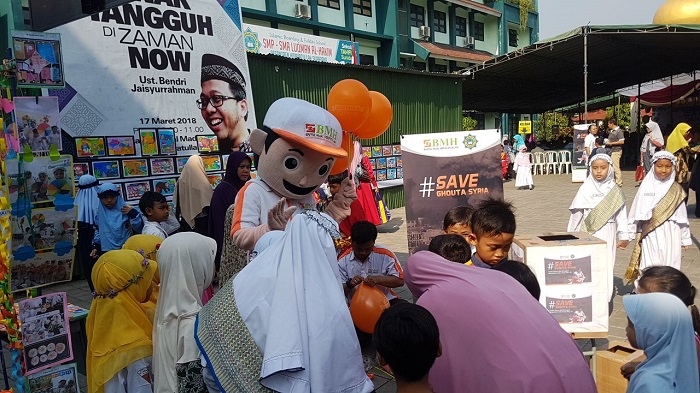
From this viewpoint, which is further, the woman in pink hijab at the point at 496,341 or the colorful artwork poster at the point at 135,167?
the colorful artwork poster at the point at 135,167

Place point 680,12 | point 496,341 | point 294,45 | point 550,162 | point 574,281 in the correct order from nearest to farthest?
point 496,341, point 574,281, point 294,45, point 550,162, point 680,12

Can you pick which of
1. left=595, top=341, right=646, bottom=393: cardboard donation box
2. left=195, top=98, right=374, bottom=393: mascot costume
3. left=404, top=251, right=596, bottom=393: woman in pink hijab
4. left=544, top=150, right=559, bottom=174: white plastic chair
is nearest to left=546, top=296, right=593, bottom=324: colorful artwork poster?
left=595, top=341, right=646, bottom=393: cardboard donation box

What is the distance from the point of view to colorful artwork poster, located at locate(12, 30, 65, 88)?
2.86m

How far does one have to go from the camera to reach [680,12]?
22.7 metres

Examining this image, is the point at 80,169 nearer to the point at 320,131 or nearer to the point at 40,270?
the point at 40,270

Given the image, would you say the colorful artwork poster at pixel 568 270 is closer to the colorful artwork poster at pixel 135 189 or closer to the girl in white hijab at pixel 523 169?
the colorful artwork poster at pixel 135 189

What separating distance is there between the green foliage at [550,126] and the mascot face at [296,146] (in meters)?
29.8

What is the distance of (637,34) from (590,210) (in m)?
11.9

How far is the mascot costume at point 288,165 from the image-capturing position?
272 cm

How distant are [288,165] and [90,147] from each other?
5.19m

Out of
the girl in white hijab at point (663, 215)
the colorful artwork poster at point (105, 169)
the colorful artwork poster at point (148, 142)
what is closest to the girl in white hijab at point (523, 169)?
the girl in white hijab at point (663, 215)

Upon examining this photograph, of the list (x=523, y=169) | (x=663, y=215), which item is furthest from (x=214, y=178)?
(x=523, y=169)

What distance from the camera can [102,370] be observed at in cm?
277

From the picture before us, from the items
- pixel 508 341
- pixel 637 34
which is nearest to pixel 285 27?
pixel 637 34
